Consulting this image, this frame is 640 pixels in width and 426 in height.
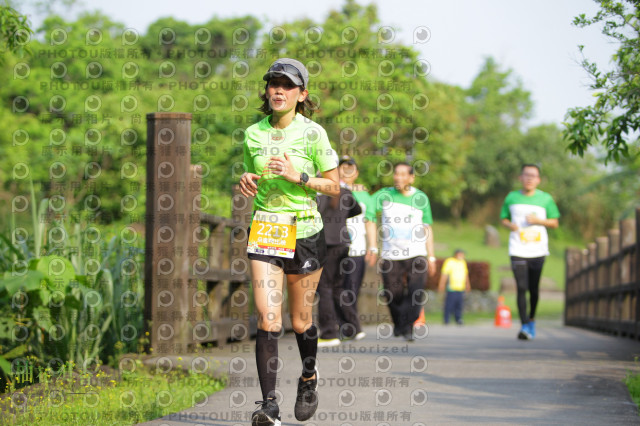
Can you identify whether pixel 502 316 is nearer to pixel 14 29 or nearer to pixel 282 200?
pixel 14 29

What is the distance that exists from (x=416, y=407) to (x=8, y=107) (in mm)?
40232

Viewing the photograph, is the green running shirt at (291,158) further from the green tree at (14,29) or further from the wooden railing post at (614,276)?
the wooden railing post at (614,276)

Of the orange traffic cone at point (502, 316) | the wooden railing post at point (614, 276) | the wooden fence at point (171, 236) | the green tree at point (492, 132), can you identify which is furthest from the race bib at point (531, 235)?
the green tree at point (492, 132)

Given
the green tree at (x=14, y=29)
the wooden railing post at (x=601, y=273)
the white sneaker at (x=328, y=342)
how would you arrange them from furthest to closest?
the wooden railing post at (x=601, y=273)
the white sneaker at (x=328, y=342)
the green tree at (x=14, y=29)

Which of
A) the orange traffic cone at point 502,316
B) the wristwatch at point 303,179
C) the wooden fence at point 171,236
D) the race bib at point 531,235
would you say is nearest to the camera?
the wristwatch at point 303,179

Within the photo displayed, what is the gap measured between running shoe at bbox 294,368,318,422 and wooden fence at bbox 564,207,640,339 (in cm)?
622

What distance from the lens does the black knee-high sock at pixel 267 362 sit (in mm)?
4918

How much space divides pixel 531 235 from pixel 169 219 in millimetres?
5053

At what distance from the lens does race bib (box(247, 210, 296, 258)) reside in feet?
16.2

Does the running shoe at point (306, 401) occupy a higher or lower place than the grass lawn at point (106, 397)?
higher

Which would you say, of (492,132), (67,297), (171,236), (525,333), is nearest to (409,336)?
(525,333)

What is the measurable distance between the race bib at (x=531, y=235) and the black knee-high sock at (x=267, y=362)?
21.8ft

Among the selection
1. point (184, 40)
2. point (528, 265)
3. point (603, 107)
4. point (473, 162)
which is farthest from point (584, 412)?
point (184, 40)

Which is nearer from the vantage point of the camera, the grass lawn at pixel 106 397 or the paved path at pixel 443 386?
the grass lawn at pixel 106 397
